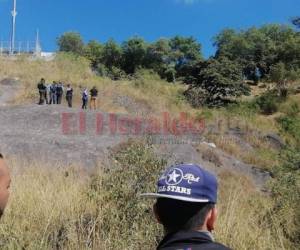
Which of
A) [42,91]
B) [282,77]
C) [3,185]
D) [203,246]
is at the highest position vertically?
[282,77]

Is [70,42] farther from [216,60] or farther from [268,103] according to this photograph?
[268,103]

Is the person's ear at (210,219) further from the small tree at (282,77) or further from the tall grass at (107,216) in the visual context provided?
the small tree at (282,77)

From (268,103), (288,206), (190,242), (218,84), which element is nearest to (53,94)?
(218,84)

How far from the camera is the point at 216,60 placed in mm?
57250

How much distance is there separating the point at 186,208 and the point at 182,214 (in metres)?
0.03

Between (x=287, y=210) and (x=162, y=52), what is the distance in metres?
70.0

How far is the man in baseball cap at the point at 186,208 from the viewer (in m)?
2.71

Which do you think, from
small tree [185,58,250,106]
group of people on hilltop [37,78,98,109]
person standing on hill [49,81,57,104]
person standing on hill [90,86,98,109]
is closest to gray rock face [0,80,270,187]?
group of people on hilltop [37,78,98,109]

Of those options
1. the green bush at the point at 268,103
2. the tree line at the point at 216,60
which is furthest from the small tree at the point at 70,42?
the green bush at the point at 268,103

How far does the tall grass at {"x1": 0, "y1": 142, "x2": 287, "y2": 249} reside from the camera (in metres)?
5.61

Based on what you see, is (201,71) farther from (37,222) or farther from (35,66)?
(37,222)

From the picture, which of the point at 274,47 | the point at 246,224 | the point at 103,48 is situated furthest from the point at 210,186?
the point at 103,48

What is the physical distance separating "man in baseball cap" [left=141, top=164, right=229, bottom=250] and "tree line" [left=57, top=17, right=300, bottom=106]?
154 ft

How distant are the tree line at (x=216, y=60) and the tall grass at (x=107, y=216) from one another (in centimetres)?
4281
